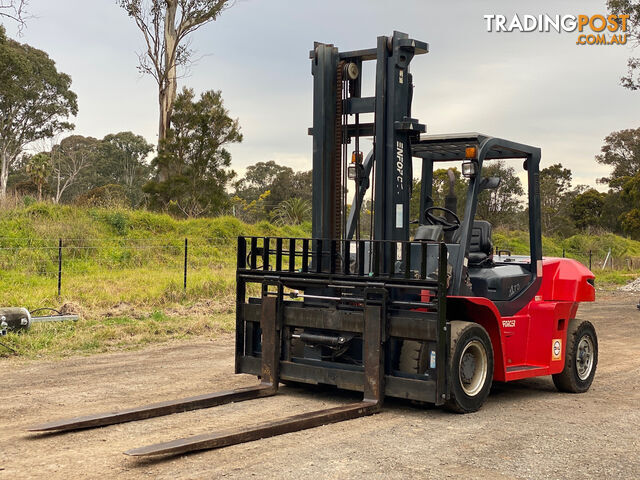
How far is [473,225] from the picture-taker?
8.37 m

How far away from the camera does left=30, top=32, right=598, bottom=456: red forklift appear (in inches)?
295

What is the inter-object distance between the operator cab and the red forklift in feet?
0.05

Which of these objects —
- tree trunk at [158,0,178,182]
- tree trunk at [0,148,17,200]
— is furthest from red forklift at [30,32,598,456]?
tree trunk at [0,148,17,200]

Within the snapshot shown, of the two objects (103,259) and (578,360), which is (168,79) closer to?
(103,259)

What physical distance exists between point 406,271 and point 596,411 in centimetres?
270

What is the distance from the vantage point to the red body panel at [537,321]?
8078mm

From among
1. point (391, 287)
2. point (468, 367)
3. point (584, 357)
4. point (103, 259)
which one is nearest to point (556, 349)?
point (584, 357)

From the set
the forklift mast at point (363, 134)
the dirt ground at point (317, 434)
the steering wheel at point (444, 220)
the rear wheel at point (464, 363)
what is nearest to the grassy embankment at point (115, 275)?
the dirt ground at point (317, 434)

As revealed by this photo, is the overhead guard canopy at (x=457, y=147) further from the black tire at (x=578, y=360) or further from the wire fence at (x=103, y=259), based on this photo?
the wire fence at (x=103, y=259)

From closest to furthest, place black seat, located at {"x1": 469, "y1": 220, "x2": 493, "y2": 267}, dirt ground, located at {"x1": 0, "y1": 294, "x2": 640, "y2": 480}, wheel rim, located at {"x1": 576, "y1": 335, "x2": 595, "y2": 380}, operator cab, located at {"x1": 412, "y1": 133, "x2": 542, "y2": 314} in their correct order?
dirt ground, located at {"x1": 0, "y1": 294, "x2": 640, "y2": 480}, operator cab, located at {"x1": 412, "y1": 133, "x2": 542, "y2": 314}, black seat, located at {"x1": 469, "y1": 220, "x2": 493, "y2": 267}, wheel rim, located at {"x1": 576, "y1": 335, "x2": 595, "y2": 380}

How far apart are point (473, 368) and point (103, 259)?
1539 centimetres

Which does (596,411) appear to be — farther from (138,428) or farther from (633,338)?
(633,338)

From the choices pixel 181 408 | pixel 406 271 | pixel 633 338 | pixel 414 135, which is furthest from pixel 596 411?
pixel 633 338

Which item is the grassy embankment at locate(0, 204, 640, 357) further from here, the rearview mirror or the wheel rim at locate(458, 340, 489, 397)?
the rearview mirror
